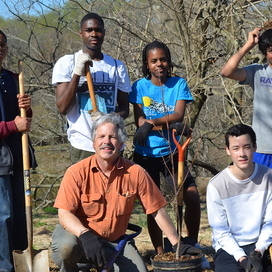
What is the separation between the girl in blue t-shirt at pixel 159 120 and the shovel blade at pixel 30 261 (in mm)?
988

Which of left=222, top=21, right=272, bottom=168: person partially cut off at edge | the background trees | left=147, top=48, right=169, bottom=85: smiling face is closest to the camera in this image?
left=222, top=21, right=272, bottom=168: person partially cut off at edge

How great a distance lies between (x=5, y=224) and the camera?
4078mm

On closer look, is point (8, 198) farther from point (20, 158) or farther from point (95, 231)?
point (95, 231)

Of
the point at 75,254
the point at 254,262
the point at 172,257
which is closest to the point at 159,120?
the point at 172,257

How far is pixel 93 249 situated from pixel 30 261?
82 cm

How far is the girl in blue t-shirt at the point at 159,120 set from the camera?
4434 mm

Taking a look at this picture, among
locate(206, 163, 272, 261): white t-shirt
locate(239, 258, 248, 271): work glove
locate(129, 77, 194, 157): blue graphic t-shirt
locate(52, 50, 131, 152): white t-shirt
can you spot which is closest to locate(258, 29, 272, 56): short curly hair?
locate(129, 77, 194, 157): blue graphic t-shirt

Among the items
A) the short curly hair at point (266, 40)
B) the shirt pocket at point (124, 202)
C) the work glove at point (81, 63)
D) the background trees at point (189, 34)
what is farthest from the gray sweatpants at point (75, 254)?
the background trees at point (189, 34)

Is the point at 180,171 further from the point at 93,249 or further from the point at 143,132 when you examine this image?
the point at 93,249

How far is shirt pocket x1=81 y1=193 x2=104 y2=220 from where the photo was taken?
3758 mm

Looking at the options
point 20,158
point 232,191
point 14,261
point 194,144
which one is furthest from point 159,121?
point 194,144

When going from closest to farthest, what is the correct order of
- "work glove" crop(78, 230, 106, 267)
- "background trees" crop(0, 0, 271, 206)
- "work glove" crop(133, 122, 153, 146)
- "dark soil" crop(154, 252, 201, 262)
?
"work glove" crop(78, 230, 106, 267) < "dark soil" crop(154, 252, 201, 262) < "work glove" crop(133, 122, 153, 146) < "background trees" crop(0, 0, 271, 206)

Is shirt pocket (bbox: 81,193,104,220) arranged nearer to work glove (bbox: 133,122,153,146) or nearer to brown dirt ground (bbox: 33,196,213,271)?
work glove (bbox: 133,122,153,146)

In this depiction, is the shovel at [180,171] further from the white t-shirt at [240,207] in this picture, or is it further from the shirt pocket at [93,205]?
the shirt pocket at [93,205]
